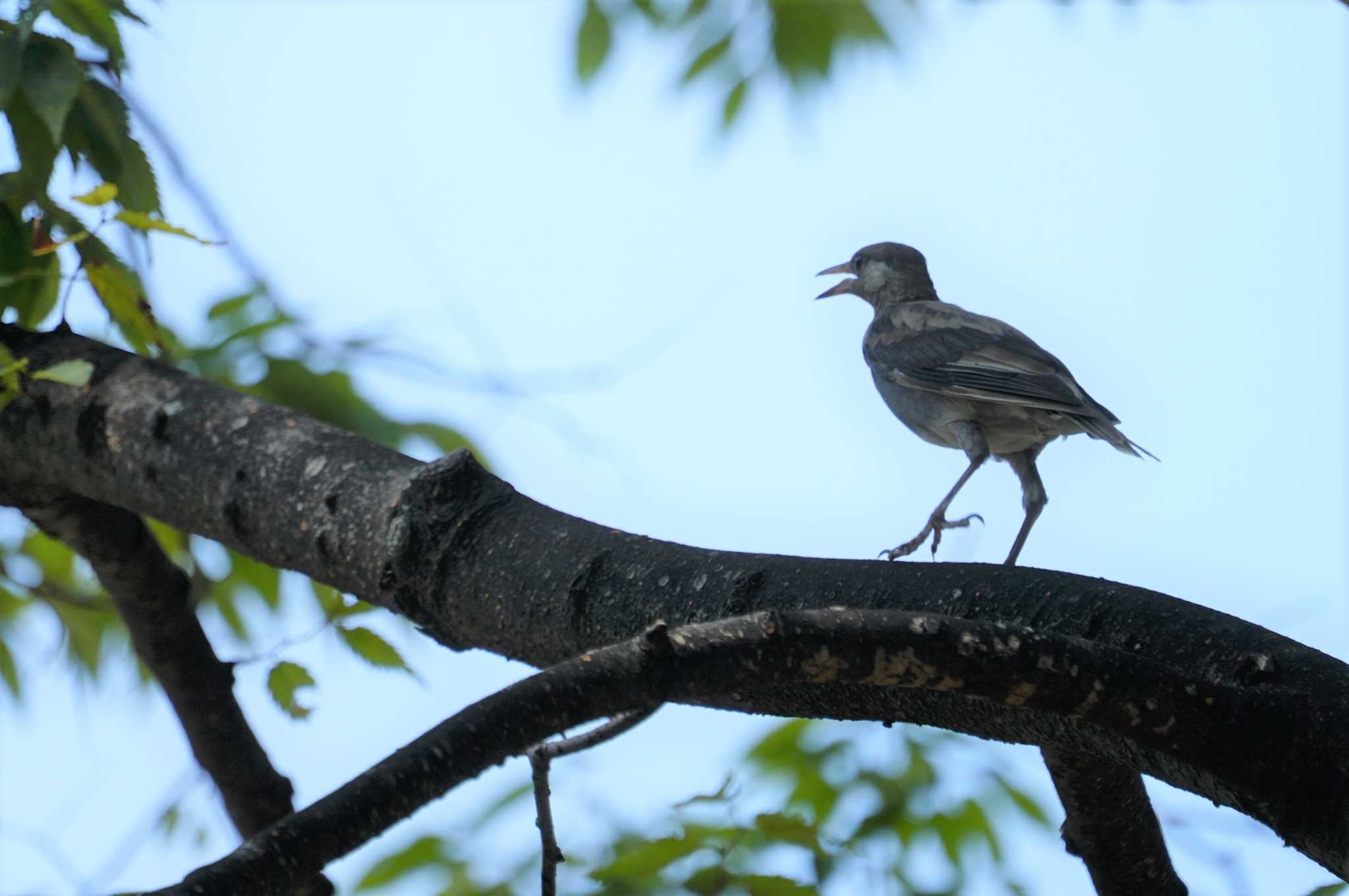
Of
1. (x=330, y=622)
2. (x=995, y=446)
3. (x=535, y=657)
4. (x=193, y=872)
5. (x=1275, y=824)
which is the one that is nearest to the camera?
(x=193, y=872)

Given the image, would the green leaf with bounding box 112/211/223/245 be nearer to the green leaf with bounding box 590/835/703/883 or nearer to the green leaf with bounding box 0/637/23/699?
the green leaf with bounding box 590/835/703/883

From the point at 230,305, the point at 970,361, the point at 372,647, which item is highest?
the point at 230,305

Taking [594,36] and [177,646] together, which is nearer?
[177,646]

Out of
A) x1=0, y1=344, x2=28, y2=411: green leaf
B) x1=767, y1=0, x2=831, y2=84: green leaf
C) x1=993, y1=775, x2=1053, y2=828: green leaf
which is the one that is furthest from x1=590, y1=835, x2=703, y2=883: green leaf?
x1=767, y1=0, x2=831, y2=84: green leaf

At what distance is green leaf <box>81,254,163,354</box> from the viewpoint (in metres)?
2.46

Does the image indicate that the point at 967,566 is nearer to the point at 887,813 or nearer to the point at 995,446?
the point at 887,813

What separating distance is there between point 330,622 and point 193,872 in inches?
60.4

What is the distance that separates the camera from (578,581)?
1979 mm

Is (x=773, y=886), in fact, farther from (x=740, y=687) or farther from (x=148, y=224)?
(x=148, y=224)

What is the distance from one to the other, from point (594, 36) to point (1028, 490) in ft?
6.85

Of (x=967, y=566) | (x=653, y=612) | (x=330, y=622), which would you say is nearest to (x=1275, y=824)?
(x=967, y=566)

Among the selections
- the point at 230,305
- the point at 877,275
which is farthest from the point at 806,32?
the point at 230,305

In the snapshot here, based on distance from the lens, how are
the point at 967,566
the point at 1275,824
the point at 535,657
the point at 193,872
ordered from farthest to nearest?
the point at 535,657, the point at 967,566, the point at 1275,824, the point at 193,872

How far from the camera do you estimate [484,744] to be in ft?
4.07
